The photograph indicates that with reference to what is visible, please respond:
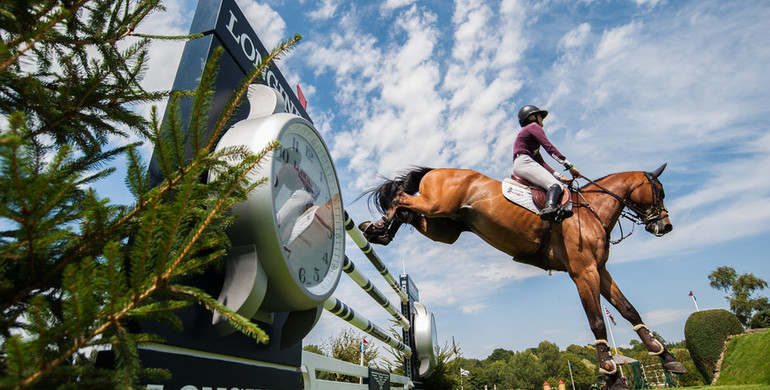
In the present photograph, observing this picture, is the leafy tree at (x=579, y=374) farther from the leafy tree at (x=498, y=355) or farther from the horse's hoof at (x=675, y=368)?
the horse's hoof at (x=675, y=368)

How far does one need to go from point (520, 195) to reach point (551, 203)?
31 centimetres

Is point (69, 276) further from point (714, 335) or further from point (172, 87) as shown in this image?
point (714, 335)

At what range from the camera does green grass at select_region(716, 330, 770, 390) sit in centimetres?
652

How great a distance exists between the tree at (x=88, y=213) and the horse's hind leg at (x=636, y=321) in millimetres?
3102

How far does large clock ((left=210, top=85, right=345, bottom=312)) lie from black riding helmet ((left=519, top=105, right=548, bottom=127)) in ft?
7.88

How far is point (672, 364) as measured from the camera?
2660 millimetres

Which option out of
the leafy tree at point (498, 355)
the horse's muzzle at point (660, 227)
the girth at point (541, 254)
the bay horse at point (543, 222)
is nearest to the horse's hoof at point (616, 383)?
the bay horse at point (543, 222)

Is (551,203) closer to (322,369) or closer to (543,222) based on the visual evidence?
(543,222)

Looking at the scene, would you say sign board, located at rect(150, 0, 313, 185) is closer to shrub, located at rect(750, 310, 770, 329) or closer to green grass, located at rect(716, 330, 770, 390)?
green grass, located at rect(716, 330, 770, 390)

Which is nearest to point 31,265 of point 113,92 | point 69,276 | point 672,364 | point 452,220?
point 69,276

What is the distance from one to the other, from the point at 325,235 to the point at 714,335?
1567 centimetres

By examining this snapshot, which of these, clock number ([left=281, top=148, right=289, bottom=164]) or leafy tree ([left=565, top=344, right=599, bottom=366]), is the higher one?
clock number ([left=281, top=148, right=289, bottom=164])

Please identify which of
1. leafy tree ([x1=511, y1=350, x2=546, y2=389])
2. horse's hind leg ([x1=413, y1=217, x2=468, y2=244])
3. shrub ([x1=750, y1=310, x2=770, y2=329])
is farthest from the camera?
leafy tree ([x1=511, y1=350, x2=546, y2=389])

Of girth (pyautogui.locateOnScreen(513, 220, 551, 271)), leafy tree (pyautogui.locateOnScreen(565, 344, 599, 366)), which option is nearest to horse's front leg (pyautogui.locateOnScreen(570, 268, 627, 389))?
girth (pyautogui.locateOnScreen(513, 220, 551, 271))
